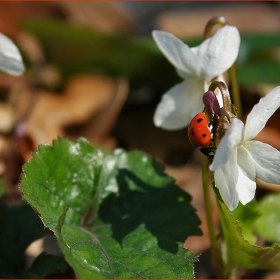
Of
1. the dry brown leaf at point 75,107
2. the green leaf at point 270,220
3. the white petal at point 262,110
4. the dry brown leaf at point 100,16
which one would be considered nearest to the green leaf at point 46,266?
the white petal at point 262,110

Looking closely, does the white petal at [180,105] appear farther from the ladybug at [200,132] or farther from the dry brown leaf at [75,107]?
the dry brown leaf at [75,107]

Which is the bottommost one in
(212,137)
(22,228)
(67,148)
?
(22,228)

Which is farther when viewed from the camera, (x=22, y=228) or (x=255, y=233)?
(x=255, y=233)

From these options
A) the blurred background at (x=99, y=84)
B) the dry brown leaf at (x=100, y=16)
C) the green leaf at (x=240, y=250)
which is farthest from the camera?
the dry brown leaf at (x=100, y=16)

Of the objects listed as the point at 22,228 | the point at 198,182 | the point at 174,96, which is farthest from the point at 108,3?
the point at 22,228

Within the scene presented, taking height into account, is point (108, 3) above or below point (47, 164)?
below

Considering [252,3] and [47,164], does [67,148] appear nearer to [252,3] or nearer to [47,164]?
[47,164]
